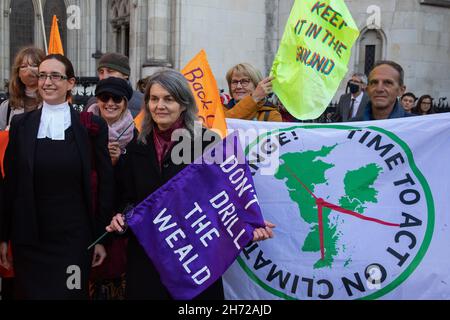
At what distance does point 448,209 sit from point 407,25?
11.5 meters

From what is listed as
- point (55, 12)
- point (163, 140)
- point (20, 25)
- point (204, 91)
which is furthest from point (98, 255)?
point (20, 25)

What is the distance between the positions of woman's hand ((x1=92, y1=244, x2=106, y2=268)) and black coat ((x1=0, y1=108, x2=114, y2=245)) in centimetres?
12

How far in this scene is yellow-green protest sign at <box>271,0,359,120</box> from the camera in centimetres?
502

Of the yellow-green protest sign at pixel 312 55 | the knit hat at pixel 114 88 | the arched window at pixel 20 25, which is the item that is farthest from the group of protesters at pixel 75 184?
the arched window at pixel 20 25

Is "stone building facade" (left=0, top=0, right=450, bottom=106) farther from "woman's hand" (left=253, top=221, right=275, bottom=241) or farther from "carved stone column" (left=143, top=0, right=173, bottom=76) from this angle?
"woman's hand" (left=253, top=221, right=275, bottom=241)

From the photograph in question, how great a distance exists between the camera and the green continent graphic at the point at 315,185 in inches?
162

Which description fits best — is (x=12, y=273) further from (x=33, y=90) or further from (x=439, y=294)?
(x=439, y=294)

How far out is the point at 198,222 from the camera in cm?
341

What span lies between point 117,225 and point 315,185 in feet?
5.15

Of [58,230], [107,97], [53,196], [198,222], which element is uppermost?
[107,97]

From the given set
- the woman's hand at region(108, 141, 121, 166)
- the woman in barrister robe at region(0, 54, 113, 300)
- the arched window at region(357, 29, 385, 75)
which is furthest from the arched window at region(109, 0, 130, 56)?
the woman in barrister robe at region(0, 54, 113, 300)

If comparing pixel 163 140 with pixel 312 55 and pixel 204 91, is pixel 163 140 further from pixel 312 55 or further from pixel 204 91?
pixel 312 55

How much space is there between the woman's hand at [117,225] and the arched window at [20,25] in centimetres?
1991

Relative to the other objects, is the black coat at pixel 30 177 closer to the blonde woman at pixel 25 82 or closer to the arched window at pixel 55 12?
the blonde woman at pixel 25 82
